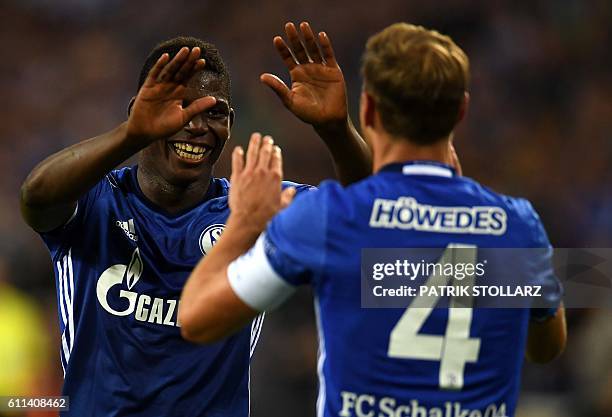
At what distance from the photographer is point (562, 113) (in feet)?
36.5

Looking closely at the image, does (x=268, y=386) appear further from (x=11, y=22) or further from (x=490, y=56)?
(x=11, y=22)

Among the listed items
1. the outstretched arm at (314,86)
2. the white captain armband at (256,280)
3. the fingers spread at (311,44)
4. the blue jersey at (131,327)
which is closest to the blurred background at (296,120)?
the blue jersey at (131,327)

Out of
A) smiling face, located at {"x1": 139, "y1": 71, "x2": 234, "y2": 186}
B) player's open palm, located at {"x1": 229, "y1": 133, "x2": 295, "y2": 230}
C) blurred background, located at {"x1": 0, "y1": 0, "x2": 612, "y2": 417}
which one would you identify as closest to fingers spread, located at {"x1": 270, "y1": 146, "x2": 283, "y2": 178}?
player's open palm, located at {"x1": 229, "y1": 133, "x2": 295, "y2": 230}

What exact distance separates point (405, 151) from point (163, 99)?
3.43 ft

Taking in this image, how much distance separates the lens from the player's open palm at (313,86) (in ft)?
13.2

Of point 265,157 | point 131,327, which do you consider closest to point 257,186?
point 265,157

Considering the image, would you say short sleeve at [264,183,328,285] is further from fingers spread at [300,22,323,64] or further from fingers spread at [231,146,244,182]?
fingers spread at [300,22,323,64]

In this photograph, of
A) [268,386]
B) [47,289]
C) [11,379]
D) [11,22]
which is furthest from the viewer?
[11,22]

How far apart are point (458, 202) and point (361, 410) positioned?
65 centimetres

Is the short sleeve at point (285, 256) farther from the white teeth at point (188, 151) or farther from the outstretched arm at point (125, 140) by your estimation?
the white teeth at point (188, 151)

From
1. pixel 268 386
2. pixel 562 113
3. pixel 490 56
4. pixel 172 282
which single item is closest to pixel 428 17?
pixel 490 56

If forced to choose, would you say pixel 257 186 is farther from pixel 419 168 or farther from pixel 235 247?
pixel 419 168

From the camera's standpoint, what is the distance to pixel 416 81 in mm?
2961

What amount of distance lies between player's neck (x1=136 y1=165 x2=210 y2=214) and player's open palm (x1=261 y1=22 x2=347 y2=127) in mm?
614
